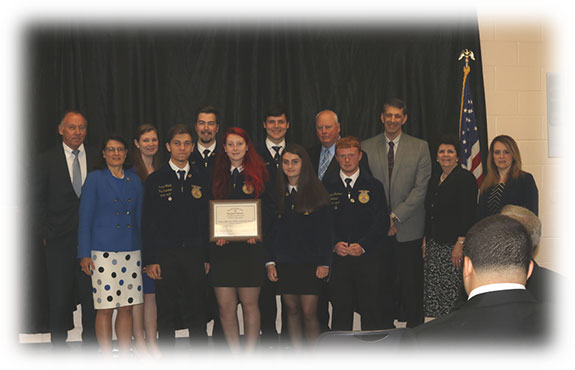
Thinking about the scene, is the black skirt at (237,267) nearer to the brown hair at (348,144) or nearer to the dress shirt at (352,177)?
the dress shirt at (352,177)

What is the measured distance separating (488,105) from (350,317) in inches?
120

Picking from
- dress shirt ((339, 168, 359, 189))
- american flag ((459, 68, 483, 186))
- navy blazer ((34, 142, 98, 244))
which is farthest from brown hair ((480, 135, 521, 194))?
navy blazer ((34, 142, 98, 244))

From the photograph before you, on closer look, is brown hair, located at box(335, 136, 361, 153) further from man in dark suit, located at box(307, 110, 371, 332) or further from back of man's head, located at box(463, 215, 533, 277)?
back of man's head, located at box(463, 215, 533, 277)

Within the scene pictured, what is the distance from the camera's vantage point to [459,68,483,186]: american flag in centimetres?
618

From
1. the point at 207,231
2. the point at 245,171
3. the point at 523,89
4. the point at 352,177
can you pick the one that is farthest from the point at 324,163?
the point at 523,89

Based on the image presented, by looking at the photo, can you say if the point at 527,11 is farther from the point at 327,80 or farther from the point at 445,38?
the point at 327,80

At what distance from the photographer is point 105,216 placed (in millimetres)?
4520

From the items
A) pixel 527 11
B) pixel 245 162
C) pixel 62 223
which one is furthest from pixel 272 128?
pixel 527 11

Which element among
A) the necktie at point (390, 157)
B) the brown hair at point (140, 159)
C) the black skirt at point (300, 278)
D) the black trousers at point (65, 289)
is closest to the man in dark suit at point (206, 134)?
the brown hair at point (140, 159)

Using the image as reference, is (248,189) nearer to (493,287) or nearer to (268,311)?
(268,311)

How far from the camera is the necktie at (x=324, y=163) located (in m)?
5.33

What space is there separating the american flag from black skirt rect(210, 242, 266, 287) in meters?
2.62

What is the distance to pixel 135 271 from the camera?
462cm

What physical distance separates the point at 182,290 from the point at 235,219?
67cm
